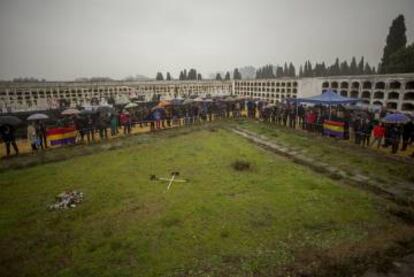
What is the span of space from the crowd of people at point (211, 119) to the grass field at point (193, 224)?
16.9ft

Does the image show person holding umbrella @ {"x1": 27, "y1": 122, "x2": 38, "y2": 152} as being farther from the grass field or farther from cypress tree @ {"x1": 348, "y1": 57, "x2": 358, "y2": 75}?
cypress tree @ {"x1": 348, "y1": 57, "x2": 358, "y2": 75}

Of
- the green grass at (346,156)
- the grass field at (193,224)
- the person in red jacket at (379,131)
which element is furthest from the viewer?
the person in red jacket at (379,131)

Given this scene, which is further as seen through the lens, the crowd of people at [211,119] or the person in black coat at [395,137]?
the crowd of people at [211,119]

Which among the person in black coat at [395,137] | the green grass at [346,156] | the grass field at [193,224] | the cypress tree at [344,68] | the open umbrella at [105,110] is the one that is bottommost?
the grass field at [193,224]

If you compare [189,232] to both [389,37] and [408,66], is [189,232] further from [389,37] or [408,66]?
[389,37]

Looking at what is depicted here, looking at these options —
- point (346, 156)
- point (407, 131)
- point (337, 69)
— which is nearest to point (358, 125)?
point (407, 131)

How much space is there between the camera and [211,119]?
21906 millimetres

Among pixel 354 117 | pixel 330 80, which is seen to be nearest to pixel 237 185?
pixel 354 117

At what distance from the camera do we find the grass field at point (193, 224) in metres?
4.85

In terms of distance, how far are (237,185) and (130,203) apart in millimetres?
3731

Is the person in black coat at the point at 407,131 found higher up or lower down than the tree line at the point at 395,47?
lower down

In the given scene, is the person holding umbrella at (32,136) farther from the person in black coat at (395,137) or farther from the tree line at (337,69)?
the tree line at (337,69)

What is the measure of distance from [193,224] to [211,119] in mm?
16284

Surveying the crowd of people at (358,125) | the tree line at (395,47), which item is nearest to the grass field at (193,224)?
the crowd of people at (358,125)
